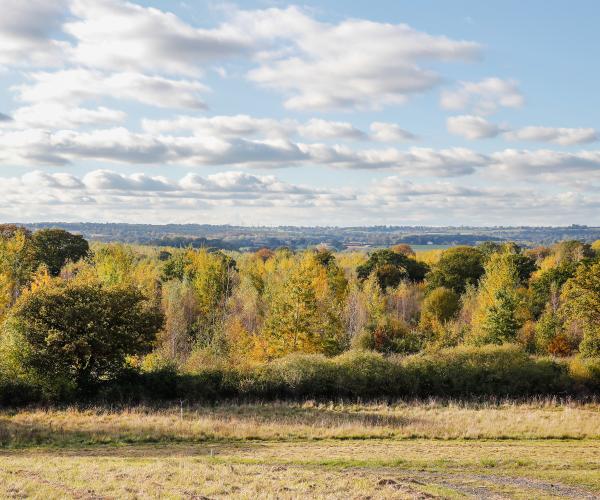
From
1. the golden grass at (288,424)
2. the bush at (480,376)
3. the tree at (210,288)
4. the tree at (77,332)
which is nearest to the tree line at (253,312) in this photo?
the tree at (77,332)

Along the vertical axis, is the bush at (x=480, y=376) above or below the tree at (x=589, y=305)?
below

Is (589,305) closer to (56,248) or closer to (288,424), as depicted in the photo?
(288,424)

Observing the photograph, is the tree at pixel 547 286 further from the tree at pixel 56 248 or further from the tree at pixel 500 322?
the tree at pixel 56 248

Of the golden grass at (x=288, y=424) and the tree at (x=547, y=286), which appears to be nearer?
the golden grass at (x=288, y=424)

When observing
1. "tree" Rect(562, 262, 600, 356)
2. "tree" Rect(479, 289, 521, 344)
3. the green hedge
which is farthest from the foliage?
"tree" Rect(562, 262, 600, 356)

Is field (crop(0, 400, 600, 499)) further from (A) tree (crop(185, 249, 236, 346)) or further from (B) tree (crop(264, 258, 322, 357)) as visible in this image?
(A) tree (crop(185, 249, 236, 346))

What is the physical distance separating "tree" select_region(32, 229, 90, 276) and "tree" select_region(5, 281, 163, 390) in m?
53.4

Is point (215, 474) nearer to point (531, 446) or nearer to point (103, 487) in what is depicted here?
point (103, 487)

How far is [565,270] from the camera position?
228ft

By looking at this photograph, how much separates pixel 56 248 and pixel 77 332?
58.9 metres

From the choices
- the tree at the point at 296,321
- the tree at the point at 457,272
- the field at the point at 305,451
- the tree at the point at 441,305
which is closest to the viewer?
the field at the point at 305,451

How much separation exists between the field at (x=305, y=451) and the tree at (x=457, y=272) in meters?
46.7

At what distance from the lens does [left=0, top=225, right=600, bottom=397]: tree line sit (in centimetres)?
3816

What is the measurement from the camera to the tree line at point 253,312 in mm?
38156
